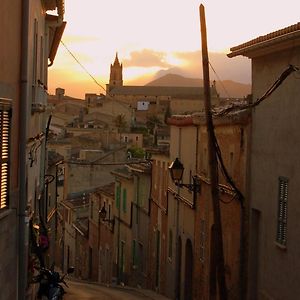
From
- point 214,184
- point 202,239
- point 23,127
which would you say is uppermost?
point 23,127

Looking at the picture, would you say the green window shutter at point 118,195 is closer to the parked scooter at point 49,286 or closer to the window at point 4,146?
the parked scooter at point 49,286

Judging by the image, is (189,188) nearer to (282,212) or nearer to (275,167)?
(275,167)

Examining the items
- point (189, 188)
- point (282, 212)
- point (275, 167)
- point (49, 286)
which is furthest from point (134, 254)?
point (282, 212)

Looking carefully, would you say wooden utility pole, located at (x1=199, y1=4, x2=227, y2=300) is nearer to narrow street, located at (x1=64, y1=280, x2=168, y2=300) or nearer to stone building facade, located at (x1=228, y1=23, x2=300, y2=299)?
stone building facade, located at (x1=228, y1=23, x2=300, y2=299)

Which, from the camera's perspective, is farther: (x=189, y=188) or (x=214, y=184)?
(x=189, y=188)

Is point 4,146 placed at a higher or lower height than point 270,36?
lower

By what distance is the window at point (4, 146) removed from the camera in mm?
9477

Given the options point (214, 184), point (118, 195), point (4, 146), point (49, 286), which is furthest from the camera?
point (118, 195)

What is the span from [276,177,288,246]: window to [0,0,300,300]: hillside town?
20mm

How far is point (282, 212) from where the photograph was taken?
1426 centimetres

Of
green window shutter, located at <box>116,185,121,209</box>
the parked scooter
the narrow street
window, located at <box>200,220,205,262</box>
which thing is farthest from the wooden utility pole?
green window shutter, located at <box>116,185,121,209</box>

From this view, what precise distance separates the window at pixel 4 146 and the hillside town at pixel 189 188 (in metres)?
0.02

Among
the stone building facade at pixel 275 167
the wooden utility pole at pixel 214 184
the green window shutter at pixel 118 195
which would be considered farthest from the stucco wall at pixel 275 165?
the green window shutter at pixel 118 195

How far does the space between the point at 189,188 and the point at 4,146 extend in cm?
1318
